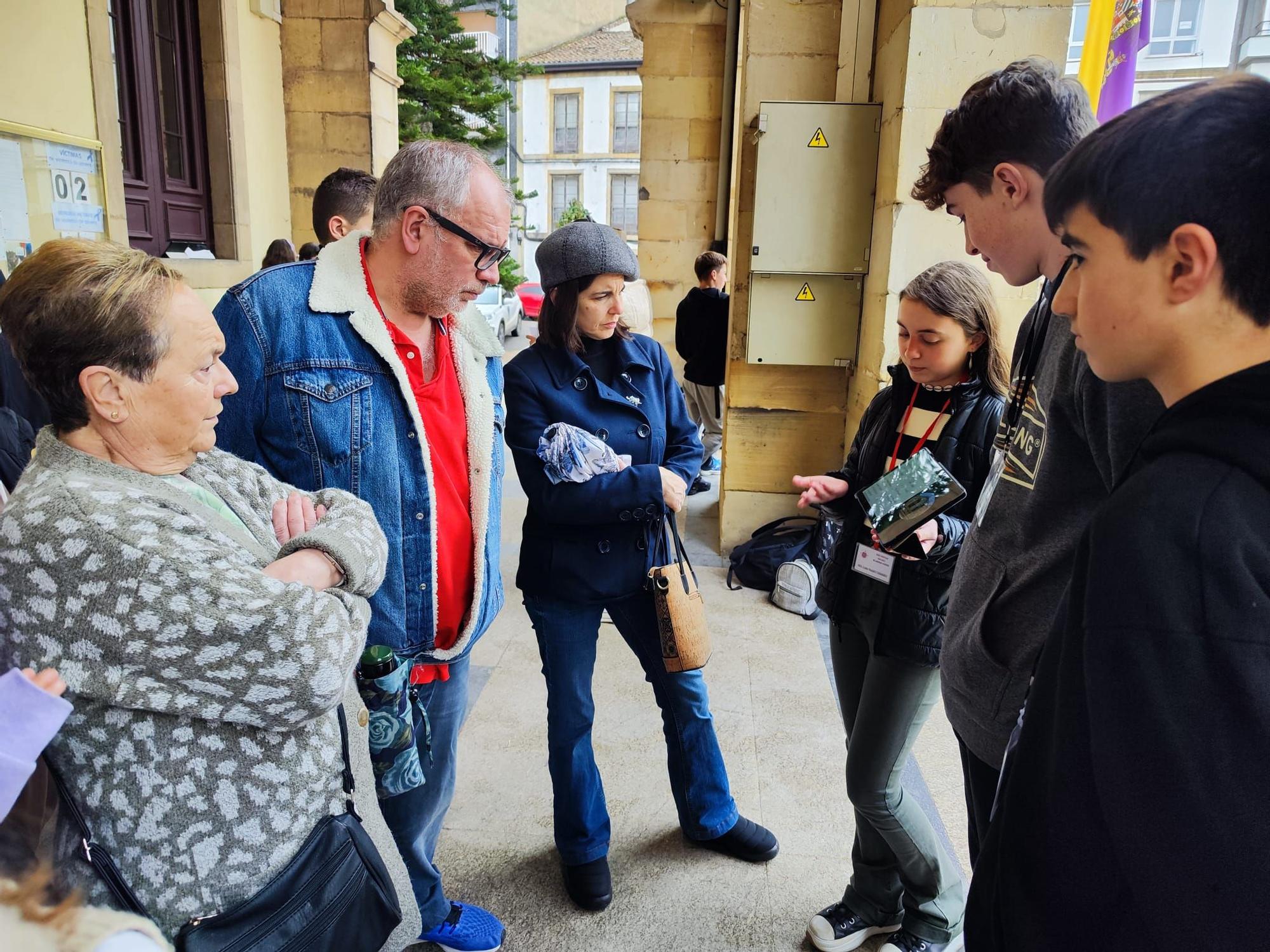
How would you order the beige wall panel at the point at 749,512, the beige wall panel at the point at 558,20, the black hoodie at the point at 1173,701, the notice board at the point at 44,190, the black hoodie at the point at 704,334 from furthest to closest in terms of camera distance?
the beige wall panel at the point at 558,20 < the black hoodie at the point at 704,334 < the beige wall panel at the point at 749,512 < the notice board at the point at 44,190 < the black hoodie at the point at 1173,701

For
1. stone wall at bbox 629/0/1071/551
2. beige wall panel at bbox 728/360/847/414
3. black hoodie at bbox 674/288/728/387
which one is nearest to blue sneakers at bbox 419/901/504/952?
stone wall at bbox 629/0/1071/551

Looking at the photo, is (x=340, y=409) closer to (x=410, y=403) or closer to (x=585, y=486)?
(x=410, y=403)

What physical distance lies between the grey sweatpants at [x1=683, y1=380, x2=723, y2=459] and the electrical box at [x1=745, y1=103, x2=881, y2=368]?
3.09 m

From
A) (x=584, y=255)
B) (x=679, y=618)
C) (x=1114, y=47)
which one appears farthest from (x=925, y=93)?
(x=679, y=618)

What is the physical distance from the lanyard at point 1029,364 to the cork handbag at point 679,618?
3.39ft

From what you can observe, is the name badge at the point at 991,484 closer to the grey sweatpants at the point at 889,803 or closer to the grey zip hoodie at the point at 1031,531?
the grey zip hoodie at the point at 1031,531

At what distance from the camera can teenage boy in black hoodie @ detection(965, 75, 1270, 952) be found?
731 millimetres

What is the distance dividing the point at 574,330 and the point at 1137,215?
5.66ft

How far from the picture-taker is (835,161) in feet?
14.8

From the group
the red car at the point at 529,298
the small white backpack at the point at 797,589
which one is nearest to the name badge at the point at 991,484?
the small white backpack at the point at 797,589

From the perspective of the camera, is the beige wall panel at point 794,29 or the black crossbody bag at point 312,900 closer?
the black crossbody bag at point 312,900

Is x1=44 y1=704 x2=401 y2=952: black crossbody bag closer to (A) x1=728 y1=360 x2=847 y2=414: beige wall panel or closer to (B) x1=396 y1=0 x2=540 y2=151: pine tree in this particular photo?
(A) x1=728 y1=360 x2=847 y2=414: beige wall panel

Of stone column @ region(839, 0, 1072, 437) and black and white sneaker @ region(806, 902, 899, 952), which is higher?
stone column @ region(839, 0, 1072, 437)

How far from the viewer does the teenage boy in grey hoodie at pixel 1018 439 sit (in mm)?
1278
